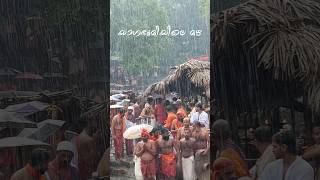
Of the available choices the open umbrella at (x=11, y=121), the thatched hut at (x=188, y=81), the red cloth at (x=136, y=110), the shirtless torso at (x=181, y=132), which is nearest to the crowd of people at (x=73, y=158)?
the open umbrella at (x=11, y=121)

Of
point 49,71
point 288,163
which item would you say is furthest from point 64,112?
point 288,163

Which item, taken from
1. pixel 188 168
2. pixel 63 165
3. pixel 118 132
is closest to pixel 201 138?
pixel 188 168

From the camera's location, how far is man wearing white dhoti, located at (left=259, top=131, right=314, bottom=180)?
7.09 m

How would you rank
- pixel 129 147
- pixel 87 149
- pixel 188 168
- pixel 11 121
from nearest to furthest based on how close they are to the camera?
pixel 188 168 → pixel 129 147 → pixel 11 121 → pixel 87 149

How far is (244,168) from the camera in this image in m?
7.18

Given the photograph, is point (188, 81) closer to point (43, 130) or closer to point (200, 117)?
point (200, 117)

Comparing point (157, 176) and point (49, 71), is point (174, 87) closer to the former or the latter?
point (157, 176)

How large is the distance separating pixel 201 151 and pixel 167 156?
1.54ft

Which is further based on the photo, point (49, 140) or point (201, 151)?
point (49, 140)

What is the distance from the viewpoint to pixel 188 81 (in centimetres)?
722

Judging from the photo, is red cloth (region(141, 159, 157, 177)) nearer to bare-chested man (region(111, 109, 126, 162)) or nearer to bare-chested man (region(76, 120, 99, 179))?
bare-chested man (region(111, 109, 126, 162))

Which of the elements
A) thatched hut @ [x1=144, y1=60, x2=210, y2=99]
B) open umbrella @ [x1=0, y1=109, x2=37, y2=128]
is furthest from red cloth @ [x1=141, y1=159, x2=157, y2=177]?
open umbrella @ [x1=0, y1=109, x2=37, y2=128]

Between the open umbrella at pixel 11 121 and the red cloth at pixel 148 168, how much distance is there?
5.53ft

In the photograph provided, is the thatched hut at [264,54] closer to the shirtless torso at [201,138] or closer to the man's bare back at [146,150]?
the shirtless torso at [201,138]
